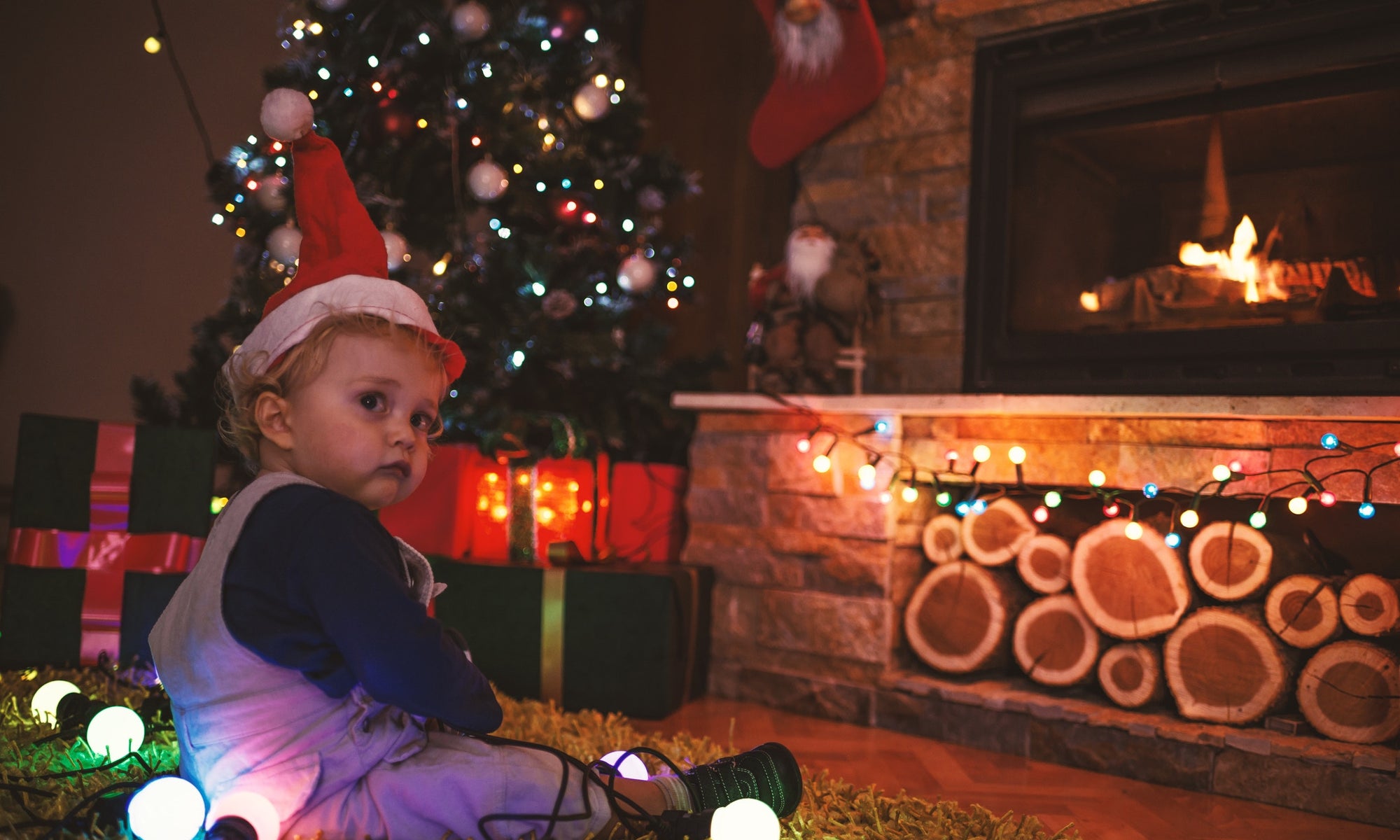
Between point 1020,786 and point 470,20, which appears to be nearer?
point 1020,786

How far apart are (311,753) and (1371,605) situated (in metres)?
1.83

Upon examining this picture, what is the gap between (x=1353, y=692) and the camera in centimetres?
170

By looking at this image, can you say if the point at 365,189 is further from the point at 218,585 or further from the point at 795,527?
the point at 218,585

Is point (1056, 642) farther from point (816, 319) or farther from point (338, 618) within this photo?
point (338, 618)

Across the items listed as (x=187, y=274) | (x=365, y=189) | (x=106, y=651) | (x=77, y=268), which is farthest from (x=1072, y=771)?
(x=77, y=268)

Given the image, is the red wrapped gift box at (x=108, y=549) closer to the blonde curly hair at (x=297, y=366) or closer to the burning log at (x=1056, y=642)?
the blonde curly hair at (x=297, y=366)

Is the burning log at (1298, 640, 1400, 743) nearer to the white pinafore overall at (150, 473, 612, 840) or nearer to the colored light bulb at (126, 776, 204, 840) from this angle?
the white pinafore overall at (150, 473, 612, 840)

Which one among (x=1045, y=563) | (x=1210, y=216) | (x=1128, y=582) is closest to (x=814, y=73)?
(x=1210, y=216)

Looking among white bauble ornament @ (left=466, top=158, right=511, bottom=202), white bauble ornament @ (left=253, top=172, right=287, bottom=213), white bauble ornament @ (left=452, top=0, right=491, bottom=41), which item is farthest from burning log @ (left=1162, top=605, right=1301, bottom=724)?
white bauble ornament @ (left=253, top=172, right=287, bottom=213)

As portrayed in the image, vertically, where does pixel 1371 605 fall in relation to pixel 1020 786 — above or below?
above

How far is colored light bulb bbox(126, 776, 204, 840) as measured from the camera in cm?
96

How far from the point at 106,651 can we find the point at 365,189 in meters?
1.24

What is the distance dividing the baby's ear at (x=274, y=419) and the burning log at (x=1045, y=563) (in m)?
1.60

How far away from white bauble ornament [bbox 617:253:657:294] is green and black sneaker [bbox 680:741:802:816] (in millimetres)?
1399
